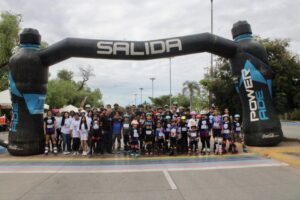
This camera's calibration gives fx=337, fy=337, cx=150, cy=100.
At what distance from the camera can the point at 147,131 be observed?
519 inches

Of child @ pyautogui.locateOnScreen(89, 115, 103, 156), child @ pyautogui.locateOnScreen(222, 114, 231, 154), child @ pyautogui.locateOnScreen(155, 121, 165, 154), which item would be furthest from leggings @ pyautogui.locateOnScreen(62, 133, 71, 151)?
child @ pyautogui.locateOnScreen(222, 114, 231, 154)

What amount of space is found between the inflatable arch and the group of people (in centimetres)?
71

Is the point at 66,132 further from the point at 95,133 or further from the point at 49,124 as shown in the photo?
the point at 95,133

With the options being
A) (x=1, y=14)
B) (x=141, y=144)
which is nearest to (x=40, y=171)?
(x=141, y=144)

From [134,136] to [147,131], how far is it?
0.54m

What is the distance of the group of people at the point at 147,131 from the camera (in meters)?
13.2

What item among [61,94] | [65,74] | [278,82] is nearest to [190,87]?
[61,94]

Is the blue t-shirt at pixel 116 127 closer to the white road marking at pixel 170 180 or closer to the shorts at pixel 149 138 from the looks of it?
the shorts at pixel 149 138

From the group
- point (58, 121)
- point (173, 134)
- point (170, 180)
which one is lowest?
point (170, 180)

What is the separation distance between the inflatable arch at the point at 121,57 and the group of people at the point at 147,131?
0.71 m

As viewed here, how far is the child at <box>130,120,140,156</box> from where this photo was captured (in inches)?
518

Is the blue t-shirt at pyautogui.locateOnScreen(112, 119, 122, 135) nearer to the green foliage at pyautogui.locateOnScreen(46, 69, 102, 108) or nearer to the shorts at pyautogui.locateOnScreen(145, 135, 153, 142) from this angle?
the shorts at pyautogui.locateOnScreen(145, 135, 153, 142)

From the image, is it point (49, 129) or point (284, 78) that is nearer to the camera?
point (49, 129)

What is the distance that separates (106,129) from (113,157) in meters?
1.26
